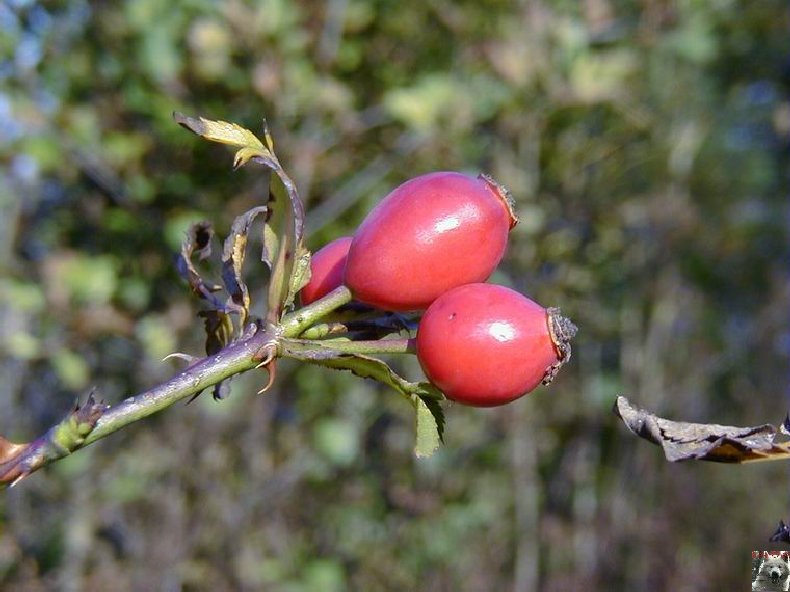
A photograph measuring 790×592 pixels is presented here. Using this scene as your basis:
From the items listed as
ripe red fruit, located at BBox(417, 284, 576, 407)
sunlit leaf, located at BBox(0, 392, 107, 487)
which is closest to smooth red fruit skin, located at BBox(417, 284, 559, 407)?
ripe red fruit, located at BBox(417, 284, 576, 407)

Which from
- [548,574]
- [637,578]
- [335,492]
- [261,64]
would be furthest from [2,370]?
[637,578]

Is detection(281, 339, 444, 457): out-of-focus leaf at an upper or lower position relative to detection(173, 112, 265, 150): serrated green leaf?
lower

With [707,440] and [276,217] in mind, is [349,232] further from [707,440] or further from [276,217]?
[707,440]

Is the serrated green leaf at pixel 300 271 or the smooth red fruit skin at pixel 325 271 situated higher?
the serrated green leaf at pixel 300 271

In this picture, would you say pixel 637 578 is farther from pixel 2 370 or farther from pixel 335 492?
pixel 2 370

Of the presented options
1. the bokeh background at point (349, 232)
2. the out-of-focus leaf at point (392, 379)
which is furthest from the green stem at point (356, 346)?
the bokeh background at point (349, 232)

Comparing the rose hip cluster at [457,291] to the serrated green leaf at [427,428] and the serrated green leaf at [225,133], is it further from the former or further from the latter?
the serrated green leaf at [225,133]

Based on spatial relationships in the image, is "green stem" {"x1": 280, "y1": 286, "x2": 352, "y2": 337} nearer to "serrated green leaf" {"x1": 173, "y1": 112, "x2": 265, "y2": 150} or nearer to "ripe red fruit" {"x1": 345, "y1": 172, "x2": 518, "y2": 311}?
"ripe red fruit" {"x1": 345, "y1": 172, "x2": 518, "y2": 311}

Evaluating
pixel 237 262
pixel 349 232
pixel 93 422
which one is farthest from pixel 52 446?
pixel 349 232
